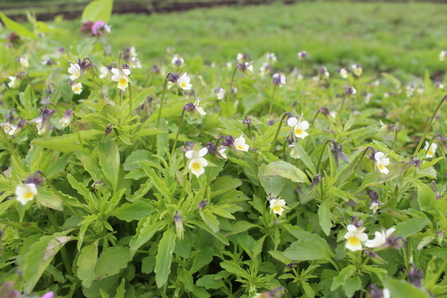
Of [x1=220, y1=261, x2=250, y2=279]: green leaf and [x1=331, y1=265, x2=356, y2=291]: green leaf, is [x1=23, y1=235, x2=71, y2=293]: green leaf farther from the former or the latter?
[x1=331, y1=265, x2=356, y2=291]: green leaf

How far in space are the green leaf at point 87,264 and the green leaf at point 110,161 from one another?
0.27 m

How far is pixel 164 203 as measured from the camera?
58.4 inches

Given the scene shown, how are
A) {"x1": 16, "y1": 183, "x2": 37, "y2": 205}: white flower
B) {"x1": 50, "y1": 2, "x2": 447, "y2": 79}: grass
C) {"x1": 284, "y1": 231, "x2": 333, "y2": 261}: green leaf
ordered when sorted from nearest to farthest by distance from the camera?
1. {"x1": 16, "y1": 183, "x2": 37, "y2": 205}: white flower
2. {"x1": 284, "y1": 231, "x2": 333, "y2": 261}: green leaf
3. {"x1": 50, "y1": 2, "x2": 447, "y2": 79}: grass

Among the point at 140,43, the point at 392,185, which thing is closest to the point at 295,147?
the point at 392,185

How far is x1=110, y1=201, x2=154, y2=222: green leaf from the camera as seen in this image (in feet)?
4.74

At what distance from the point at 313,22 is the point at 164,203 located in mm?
11491

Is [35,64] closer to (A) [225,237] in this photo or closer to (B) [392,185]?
(A) [225,237]

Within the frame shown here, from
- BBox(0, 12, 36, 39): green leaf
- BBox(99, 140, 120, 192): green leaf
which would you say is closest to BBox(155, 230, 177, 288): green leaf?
BBox(99, 140, 120, 192): green leaf

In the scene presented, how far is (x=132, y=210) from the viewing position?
146 cm

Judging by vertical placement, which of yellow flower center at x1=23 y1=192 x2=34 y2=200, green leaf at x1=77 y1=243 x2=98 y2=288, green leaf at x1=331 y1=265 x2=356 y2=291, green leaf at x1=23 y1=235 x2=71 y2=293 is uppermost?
yellow flower center at x1=23 y1=192 x2=34 y2=200

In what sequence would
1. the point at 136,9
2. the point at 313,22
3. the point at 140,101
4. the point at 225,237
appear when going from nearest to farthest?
the point at 225,237 → the point at 140,101 → the point at 313,22 → the point at 136,9

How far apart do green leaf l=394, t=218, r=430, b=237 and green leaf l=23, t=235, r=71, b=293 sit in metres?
1.32

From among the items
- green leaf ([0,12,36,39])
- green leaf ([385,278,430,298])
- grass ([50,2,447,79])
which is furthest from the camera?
grass ([50,2,447,79])

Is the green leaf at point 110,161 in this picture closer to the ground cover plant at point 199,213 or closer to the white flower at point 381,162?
the ground cover plant at point 199,213
